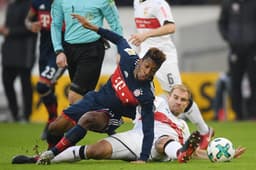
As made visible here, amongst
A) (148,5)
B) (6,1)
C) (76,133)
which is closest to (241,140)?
(148,5)

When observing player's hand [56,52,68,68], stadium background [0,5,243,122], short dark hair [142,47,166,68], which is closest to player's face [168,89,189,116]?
short dark hair [142,47,166,68]

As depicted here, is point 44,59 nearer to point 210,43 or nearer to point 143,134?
point 143,134

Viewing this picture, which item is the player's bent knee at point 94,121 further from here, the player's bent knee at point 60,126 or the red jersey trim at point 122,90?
the player's bent knee at point 60,126

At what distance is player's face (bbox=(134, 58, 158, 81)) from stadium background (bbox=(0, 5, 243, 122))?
35.4 feet

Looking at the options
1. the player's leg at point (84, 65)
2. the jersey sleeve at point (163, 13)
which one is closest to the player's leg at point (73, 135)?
the player's leg at point (84, 65)

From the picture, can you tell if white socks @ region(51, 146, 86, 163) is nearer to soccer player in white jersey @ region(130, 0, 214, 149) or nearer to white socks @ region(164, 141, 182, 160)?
white socks @ region(164, 141, 182, 160)

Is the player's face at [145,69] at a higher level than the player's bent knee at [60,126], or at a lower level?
higher

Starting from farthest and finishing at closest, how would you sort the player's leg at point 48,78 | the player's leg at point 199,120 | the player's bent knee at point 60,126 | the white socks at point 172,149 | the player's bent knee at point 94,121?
the player's leg at point 48,78
the player's leg at point 199,120
the player's bent knee at point 60,126
the white socks at point 172,149
the player's bent knee at point 94,121

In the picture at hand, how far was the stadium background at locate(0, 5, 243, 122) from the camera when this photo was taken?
22.1m

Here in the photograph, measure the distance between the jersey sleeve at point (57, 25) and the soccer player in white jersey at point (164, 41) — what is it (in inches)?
42.5

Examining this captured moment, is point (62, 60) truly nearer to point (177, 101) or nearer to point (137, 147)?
point (177, 101)

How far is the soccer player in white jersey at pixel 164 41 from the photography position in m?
13.5

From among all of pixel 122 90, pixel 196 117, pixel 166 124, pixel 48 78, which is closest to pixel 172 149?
pixel 166 124

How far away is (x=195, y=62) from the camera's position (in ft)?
79.0
